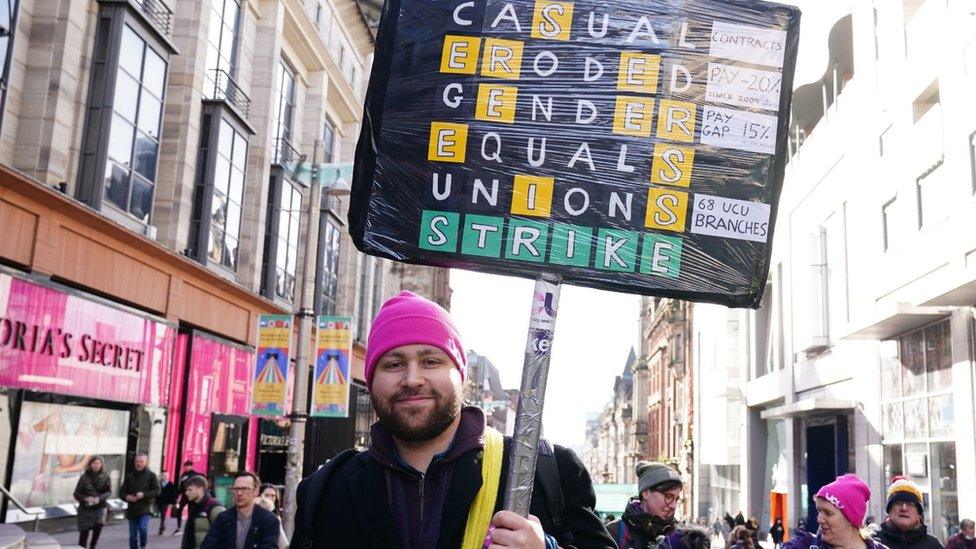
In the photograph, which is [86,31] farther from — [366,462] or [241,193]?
[366,462]

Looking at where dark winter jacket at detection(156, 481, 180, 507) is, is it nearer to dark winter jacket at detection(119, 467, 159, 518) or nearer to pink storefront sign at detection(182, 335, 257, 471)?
dark winter jacket at detection(119, 467, 159, 518)

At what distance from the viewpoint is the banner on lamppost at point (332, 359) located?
19.8 meters

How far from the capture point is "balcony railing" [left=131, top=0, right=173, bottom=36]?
798 inches

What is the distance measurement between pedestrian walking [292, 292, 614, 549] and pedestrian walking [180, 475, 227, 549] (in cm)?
770

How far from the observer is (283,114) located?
31.6 meters

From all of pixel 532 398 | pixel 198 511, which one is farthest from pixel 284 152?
pixel 532 398

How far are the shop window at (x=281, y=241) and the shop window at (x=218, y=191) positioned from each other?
10.9 feet

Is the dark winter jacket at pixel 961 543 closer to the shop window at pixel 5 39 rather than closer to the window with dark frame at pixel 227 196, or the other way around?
the shop window at pixel 5 39

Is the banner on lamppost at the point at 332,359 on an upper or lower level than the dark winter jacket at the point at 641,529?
upper

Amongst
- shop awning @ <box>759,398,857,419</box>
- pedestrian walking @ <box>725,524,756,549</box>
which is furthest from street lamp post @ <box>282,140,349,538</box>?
shop awning @ <box>759,398,857,419</box>

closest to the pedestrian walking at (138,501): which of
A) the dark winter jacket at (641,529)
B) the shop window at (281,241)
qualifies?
the dark winter jacket at (641,529)

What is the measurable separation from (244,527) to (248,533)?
0.12 m

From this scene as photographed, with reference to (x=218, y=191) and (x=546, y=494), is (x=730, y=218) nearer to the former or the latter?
(x=546, y=494)

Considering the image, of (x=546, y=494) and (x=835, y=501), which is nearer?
(x=546, y=494)
